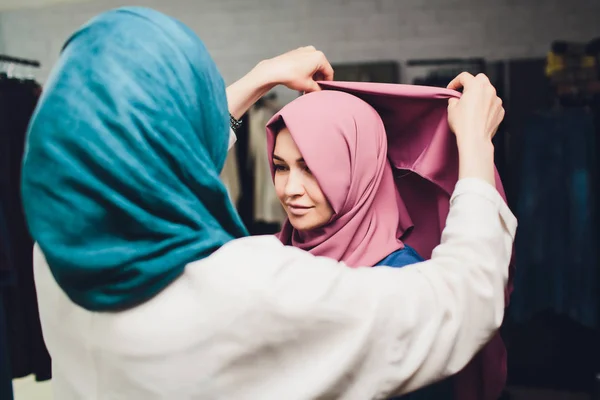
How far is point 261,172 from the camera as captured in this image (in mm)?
2139

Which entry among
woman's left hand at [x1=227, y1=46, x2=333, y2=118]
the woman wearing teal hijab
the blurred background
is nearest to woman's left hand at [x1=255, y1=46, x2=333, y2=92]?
woman's left hand at [x1=227, y1=46, x2=333, y2=118]

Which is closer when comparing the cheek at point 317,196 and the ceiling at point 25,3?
the cheek at point 317,196

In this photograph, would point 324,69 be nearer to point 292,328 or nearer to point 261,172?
point 292,328

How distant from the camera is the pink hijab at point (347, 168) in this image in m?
0.69

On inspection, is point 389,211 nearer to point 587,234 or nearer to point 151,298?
point 151,298

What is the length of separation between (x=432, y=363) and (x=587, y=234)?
57.3 inches

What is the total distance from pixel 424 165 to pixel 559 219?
1.21 metres

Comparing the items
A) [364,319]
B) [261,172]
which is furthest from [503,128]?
[364,319]

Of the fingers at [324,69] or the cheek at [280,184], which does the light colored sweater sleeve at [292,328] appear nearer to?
the cheek at [280,184]

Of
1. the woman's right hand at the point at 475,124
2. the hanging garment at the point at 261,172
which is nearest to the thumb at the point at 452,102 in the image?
the woman's right hand at the point at 475,124

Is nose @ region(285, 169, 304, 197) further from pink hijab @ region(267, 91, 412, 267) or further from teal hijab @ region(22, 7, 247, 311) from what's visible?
teal hijab @ region(22, 7, 247, 311)

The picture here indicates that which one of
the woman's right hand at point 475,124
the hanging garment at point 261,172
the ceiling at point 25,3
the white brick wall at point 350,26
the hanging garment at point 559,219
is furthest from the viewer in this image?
the ceiling at point 25,3

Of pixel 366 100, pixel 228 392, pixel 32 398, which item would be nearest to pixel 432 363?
pixel 228 392

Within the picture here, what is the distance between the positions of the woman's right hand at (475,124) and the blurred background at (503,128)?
39.9 inches
